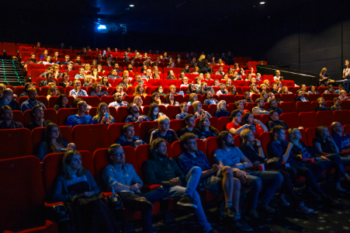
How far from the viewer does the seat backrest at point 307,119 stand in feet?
9.09

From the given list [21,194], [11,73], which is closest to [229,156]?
[21,194]

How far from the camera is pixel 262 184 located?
1.64 meters

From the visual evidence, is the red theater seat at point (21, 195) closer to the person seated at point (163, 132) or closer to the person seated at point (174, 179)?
the person seated at point (174, 179)

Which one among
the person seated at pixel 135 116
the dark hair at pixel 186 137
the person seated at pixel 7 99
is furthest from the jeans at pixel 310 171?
the person seated at pixel 7 99

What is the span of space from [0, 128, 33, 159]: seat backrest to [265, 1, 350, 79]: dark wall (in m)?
5.69

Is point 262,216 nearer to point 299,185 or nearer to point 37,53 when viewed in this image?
point 299,185

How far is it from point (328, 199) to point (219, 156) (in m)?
0.73

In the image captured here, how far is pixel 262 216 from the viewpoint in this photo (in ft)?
5.00

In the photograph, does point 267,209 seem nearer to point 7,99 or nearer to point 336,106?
point 7,99

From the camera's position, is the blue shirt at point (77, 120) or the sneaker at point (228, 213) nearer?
the sneaker at point (228, 213)

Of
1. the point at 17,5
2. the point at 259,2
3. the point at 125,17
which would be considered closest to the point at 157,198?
the point at 259,2

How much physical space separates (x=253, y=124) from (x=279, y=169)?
69 cm

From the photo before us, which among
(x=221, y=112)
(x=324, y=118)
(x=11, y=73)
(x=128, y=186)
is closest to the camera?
(x=128, y=186)

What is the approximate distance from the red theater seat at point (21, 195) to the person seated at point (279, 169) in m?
1.29
